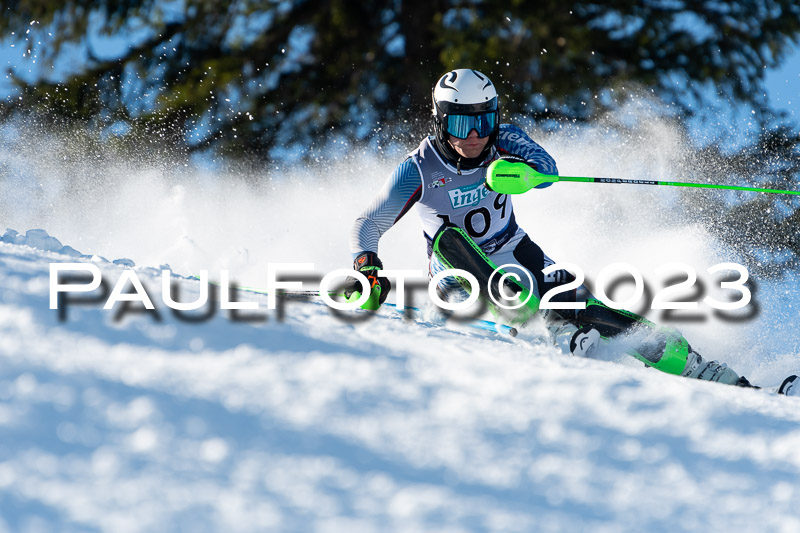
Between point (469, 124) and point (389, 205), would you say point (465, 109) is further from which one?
point (389, 205)

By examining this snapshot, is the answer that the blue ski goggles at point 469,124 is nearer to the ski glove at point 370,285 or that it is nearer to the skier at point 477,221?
the skier at point 477,221

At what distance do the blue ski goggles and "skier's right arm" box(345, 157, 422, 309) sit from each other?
28cm

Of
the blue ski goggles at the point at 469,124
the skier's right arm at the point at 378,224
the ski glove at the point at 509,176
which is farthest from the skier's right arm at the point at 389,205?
the ski glove at the point at 509,176

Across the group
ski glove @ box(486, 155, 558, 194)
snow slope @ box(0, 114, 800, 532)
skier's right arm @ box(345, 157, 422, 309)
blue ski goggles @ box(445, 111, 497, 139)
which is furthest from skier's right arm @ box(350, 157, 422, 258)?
snow slope @ box(0, 114, 800, 532)

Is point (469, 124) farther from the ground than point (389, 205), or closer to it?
farther from the ground

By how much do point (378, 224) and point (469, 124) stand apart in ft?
2.26

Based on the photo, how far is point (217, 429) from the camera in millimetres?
2031

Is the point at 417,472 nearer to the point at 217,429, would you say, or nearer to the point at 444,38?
the point at 217,429

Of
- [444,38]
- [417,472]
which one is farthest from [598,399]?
[444,38]

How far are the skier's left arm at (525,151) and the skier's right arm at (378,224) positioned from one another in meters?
0.52

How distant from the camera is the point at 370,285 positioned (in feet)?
12.2

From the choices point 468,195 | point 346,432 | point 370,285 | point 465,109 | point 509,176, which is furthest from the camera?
point 468,195

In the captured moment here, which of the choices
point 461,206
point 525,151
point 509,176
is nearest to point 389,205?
point 461,206

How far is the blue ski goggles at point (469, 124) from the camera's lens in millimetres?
4059
